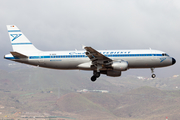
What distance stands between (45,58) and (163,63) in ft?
83.0

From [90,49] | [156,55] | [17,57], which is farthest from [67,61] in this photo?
[156,55]

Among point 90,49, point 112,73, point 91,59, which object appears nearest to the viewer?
point 90,49

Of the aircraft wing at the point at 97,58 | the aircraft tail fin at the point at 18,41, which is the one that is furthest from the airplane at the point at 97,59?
the aircraft tail fin at the point at 18,41

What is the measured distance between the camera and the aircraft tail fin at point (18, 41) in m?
58.4

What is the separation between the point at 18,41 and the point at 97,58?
1963 cm

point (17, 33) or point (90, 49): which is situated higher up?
point (17, 33)

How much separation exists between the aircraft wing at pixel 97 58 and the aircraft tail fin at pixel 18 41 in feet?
46.0

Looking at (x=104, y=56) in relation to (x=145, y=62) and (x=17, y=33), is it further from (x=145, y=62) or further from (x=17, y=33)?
(x=17, y=33)

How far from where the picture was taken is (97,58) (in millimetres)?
51875

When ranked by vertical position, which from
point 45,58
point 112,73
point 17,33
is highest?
point 17,33

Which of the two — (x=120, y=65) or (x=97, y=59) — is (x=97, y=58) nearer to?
(x=97, y=59)

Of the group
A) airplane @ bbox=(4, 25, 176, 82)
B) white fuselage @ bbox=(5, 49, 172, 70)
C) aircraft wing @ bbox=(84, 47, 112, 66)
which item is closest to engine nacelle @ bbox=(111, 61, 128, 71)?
airplane @ bbox=(4, 25, 176, 82)

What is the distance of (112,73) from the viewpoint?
5594 centimetres

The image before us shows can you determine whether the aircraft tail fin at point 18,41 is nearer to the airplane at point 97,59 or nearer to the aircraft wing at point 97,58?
the airplane at point 97,59
